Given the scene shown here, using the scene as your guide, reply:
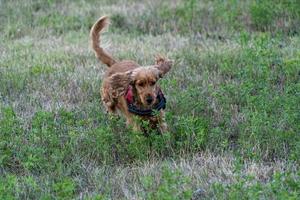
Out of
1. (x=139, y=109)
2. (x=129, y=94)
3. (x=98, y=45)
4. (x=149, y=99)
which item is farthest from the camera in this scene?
(x=98, y=45)

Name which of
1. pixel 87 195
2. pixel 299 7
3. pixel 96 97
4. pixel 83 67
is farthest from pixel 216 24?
pixel 87 195

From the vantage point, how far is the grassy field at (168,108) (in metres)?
5.10

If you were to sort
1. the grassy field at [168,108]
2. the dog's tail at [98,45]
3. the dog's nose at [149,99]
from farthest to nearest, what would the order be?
1. the dog's tail at [98,45]
2. the dog's nose at [149,99]
3. the grassy field at [168,108]

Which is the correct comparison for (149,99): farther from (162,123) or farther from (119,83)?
(119,83)

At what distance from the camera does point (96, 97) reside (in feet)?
24.6

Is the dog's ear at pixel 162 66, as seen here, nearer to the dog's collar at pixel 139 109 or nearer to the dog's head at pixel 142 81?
the dog's head at pixel 142 81

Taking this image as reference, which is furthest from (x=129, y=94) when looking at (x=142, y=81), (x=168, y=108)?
(x=168, y=108)

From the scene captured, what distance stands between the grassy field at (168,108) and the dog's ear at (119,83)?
263 millimetres

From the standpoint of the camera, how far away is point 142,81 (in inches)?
237

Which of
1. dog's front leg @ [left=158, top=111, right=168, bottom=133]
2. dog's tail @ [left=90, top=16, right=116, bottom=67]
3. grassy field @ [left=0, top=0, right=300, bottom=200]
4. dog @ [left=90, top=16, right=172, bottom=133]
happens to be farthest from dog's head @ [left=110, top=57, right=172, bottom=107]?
dog's tail @ [left=90, top=16, right=116, bottom=67]

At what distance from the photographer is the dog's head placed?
5977mm

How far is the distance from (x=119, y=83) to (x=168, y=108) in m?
0.81

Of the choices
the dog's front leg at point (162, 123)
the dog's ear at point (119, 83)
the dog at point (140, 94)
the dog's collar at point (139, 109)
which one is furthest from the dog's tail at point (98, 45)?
the dog's front leg at point (162, 123)

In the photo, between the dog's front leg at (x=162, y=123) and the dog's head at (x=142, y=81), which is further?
the dog's front leg at (x=162, y=123)
